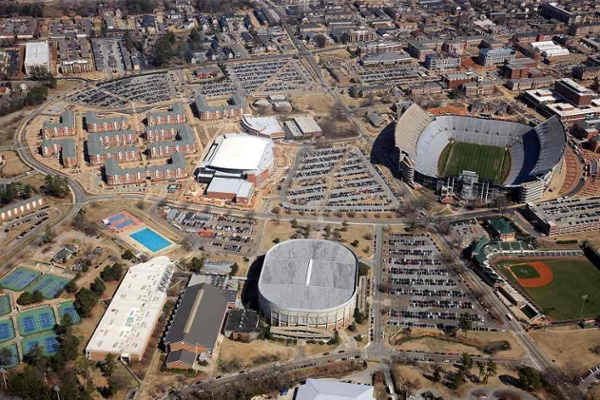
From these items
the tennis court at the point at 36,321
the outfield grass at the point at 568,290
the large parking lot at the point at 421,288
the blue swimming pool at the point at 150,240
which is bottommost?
the outfield grass at the point at 568,290

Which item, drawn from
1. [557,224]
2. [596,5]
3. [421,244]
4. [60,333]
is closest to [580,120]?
[557,224]

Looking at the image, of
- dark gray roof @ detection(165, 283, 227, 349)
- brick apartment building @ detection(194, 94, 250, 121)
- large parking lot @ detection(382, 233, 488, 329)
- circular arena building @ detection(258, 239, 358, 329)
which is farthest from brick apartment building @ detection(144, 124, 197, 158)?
large parking lot @ detection(382, 233, 488, 329)

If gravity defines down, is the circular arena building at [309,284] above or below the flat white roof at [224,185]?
above

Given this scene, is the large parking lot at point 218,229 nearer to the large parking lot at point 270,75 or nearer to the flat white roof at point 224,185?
the flat white roof at point 224,185

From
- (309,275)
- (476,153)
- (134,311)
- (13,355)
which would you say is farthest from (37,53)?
(309,275)

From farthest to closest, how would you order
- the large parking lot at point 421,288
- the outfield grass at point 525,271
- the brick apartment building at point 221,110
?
the brick apartment building at point 221,110 → the outfield grass at point 525,271 → the large parking lot at point 421,288

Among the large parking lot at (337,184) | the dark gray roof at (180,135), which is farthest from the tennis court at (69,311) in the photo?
the dark gray roof at (180,135)
